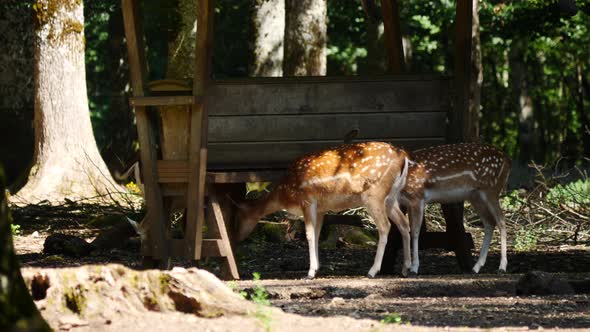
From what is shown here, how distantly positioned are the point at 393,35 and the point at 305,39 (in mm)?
5446

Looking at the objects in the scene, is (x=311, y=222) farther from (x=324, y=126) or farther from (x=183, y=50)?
(x=183, y=50)

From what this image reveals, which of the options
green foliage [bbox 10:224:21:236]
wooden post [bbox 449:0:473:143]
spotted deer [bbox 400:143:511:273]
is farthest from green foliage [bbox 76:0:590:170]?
spotted deer [bbox 400:143:511:273]

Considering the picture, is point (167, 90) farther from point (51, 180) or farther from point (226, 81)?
point (51, 180)

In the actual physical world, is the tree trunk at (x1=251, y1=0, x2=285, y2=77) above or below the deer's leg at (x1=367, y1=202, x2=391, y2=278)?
above

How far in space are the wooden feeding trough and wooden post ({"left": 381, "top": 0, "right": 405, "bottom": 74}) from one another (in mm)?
895

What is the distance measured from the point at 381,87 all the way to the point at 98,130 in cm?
3449

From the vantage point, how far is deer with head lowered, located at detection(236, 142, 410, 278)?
10.3 meters

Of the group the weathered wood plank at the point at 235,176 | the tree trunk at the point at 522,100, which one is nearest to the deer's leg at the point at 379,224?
the weathered wood plank at the point at 235,176


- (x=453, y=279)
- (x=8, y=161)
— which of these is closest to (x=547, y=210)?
(x=453, y=279)

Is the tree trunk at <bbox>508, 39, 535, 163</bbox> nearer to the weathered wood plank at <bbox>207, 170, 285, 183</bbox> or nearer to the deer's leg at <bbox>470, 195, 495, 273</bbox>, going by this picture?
the deer's leg at <bbox>470, 195, 495, 273</bbox>

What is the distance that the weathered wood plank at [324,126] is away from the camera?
425 inches

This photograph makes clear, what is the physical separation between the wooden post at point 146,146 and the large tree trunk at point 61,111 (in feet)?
21.6

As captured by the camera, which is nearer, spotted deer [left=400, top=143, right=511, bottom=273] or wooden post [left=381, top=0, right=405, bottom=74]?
spotted deer [left=400, top=143, right=511, bottom=273]

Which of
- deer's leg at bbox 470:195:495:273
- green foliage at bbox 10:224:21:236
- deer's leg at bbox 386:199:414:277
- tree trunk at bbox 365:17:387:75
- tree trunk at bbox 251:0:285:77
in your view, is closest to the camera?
deer's leg at bbox 386:199:414:277
